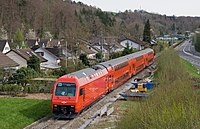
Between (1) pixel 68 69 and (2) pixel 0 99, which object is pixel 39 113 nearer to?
(2) pixel 0 99

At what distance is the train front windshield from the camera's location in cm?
2253

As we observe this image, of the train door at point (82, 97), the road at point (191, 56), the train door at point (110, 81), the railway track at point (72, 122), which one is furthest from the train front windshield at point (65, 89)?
the road at point (191, 56)

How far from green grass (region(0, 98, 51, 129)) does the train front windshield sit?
2.19 meters

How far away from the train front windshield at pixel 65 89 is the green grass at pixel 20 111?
2.19m

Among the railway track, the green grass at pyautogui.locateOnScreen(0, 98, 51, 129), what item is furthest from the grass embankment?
the green grass at pyautogui.locateOnScreen(0, 98, 51, 129)

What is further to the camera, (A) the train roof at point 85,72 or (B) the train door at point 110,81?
(B) the train door at point 110,81

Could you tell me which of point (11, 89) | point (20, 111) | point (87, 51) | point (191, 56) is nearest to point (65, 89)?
point (20, 111)

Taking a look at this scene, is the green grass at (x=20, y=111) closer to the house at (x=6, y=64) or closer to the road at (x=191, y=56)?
the house at (x=6, y=64)

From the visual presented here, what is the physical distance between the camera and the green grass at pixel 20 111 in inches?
840

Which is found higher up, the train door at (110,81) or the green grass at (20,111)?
the train door at (110,81)

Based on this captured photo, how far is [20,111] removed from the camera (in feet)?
78.9

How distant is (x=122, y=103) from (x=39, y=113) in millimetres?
6895

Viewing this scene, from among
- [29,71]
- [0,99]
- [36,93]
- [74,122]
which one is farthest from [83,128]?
[29,71]

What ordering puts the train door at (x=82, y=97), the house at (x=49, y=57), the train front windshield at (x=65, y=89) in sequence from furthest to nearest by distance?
1. the house at (x=49, y=57)
2. the train door at (x=82, y=97)
3. the train front windshield at (x=65, y=89)
